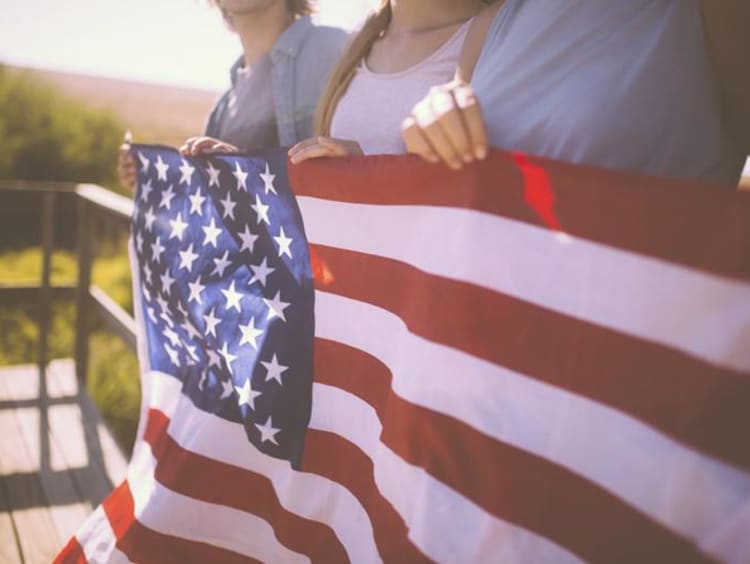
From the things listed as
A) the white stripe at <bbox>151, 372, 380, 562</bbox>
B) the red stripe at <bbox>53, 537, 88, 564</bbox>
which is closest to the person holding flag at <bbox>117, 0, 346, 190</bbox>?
the white stripe at <bbox>151, 372, 380, 562</bbox>

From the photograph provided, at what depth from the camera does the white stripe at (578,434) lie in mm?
871

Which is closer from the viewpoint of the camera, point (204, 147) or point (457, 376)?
point (457, 376)

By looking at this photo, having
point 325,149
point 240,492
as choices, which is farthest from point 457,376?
point 240,492

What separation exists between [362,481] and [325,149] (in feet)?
2.51

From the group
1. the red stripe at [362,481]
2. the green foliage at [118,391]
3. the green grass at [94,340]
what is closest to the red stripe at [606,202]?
the red stripe at [362,481]

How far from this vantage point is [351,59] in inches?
68.8

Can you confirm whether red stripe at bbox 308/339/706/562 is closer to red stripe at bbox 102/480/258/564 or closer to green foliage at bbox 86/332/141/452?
red stripe at bbox 102/480/258/564

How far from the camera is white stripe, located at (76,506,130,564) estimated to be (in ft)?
5.85

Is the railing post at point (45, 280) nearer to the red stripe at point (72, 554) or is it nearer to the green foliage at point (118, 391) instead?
the green foliage at point (118, 391)

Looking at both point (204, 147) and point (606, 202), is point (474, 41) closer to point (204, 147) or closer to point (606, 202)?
point (606, 202)

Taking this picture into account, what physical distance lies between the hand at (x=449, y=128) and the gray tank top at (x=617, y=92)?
0.42 feet

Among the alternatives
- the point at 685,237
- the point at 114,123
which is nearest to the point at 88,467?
the point at 685,237

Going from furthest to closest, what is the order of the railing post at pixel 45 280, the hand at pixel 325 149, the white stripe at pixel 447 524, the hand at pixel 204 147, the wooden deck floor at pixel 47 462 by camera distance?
the railing post at pixel 45 280 < the wooden deck floor at pixel 47 462 < the hand at pixel 204 147 < the hand at pixel 325 149 < the white stripe at pixel 447 524

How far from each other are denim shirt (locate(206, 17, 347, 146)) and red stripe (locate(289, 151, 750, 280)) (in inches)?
39.4
